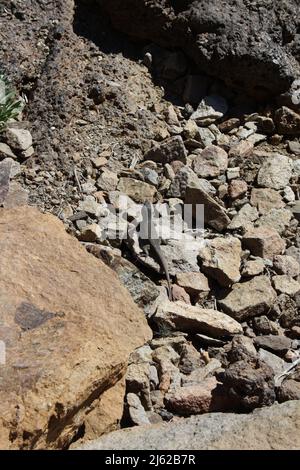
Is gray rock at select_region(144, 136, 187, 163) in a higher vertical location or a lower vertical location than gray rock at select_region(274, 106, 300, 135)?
lower

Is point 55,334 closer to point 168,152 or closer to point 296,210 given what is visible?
point 168,152

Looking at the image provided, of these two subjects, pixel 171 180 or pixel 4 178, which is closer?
pixel 4 178

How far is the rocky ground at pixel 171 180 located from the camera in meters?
3.78

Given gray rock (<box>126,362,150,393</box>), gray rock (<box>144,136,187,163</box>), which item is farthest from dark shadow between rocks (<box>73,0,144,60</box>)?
gray rock (<box>126,362,150,393</box>)

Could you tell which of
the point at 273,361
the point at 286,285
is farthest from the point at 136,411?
the point at 286,285

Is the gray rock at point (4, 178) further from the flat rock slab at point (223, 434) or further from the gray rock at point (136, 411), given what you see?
the flat rock slab at point (223, 434)

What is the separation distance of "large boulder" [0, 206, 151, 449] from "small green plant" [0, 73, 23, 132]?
980mm

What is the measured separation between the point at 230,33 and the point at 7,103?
1.82 m

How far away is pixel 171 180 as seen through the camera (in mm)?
5020

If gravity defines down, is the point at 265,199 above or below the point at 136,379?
above

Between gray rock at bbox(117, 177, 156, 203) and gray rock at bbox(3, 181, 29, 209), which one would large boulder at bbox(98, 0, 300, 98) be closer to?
gray rock at bbox(117, 177, 156, 203)

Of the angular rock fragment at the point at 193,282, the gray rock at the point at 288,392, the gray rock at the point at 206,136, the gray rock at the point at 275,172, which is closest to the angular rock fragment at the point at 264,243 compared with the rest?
the angular rock fragment at the point at 193,282

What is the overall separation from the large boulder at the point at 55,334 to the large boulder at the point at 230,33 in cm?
209

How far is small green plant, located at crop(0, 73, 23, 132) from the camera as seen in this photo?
16.3 ft
